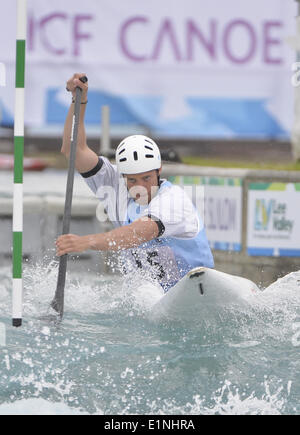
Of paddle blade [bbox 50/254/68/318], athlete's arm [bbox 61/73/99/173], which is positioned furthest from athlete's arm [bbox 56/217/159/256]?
athlete's arm [bbox 61/73/99/173]

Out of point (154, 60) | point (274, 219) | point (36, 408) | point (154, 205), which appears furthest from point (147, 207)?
point (154, 60)

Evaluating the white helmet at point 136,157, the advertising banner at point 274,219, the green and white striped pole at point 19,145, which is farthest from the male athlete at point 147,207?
the advertising banner at point 274,219

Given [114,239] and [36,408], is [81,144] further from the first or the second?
[36,408]

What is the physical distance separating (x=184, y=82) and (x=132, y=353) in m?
6.20

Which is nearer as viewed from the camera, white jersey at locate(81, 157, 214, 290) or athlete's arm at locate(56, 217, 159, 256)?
athlete's arm at locate(56, 217, 159, 256)

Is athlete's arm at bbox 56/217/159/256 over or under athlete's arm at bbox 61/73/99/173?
under

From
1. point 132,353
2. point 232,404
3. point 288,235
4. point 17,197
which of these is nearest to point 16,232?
point 17,197

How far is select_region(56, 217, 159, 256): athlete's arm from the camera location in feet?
16.5

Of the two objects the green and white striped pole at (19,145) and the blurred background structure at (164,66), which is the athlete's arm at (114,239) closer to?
the green and white striped pole at (19,145)

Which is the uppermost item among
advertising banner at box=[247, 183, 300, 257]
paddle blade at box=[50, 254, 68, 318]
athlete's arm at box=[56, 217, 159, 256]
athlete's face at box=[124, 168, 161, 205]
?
athlete's face at box=[124, 168, 161, 205]

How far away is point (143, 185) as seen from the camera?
589cm

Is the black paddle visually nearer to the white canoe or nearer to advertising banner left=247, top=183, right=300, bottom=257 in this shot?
the white canoe

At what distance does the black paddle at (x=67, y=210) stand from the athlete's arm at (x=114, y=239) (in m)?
0.36

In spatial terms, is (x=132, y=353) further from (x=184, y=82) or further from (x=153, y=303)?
(x=184, y=82)
